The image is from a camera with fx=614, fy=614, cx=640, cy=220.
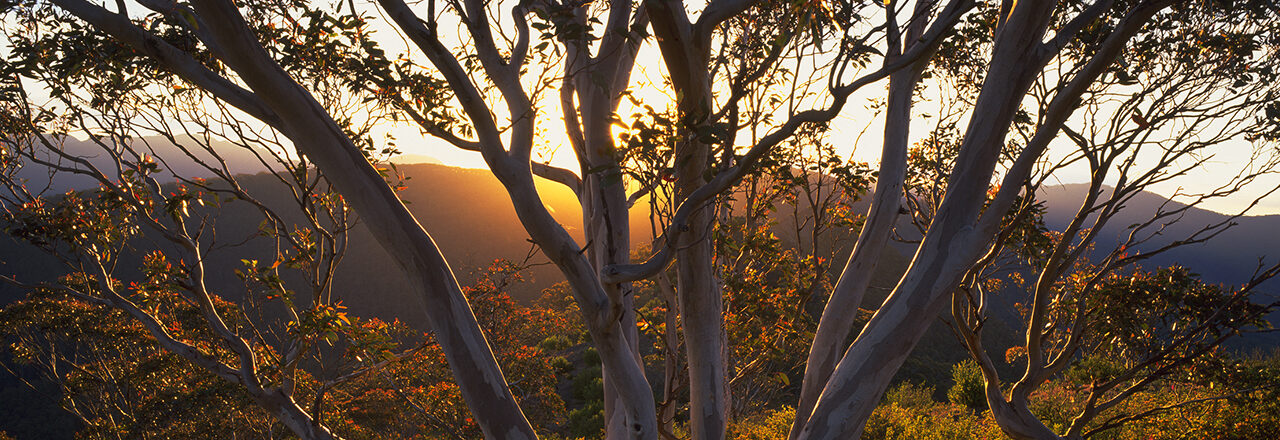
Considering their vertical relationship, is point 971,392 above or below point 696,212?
below

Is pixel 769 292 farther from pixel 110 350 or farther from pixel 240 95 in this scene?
pixel 110 350

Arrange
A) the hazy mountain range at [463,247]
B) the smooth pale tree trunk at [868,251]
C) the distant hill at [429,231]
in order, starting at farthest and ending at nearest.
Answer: the distant hill at [429,231] → the hazy mountain range at [463,247] → the smooth pale tree trunk at [868,251]

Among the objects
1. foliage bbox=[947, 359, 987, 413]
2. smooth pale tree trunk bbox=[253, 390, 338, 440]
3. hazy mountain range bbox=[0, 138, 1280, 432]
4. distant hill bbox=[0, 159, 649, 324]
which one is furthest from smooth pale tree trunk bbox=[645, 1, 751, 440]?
distant hill bbox=[0, 159, 649, 324]

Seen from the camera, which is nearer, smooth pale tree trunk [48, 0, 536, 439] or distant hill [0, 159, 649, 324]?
smooth pale tree trunk [48, 0, 536, 439]

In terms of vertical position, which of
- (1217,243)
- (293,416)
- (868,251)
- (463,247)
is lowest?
(293,416)

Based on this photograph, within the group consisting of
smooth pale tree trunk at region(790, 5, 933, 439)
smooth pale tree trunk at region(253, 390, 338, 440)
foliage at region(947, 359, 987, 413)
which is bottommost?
foliage at region(947, 359, 987, 413)

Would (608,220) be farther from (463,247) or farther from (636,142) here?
(463,247)

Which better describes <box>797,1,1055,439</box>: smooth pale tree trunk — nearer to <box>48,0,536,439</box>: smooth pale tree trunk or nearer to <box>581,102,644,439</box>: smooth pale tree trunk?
<box>581,102,644,439</box>: smooth pale tree trunk

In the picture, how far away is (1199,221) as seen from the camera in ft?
162

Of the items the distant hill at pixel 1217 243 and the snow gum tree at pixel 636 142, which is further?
the distant hill at pixel 1217 243

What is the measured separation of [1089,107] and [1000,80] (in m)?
3.12

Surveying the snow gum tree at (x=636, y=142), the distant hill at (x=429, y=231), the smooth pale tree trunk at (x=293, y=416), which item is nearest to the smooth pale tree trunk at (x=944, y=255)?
the snow gum tree at (x=636, y=142)

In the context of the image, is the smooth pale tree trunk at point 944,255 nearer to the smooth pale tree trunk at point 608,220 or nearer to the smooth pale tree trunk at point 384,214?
the smooth pale tree trunk at point 608,220

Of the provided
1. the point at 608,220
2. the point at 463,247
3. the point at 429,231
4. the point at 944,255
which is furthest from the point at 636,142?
the point at 429,231
